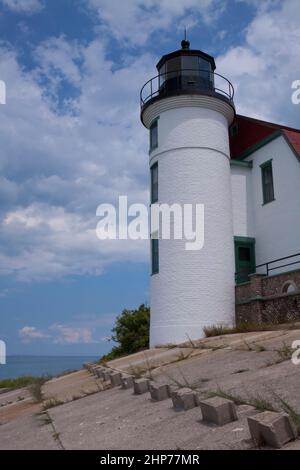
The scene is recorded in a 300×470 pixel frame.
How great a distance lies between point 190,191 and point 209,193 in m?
0.85

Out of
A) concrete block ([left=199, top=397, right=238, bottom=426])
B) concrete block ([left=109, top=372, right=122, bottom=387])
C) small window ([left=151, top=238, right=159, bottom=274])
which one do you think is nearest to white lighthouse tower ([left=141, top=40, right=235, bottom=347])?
small window ([left=151, top=238, right=159, bottom=274])

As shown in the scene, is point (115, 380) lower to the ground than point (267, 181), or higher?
lower

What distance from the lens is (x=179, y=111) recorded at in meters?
21.0

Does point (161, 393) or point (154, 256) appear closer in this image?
point (161, 393)

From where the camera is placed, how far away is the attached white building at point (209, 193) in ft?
63.0

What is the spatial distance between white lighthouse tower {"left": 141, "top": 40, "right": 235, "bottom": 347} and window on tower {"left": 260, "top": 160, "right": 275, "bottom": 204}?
1.70 m

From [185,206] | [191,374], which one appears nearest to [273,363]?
[191,374]

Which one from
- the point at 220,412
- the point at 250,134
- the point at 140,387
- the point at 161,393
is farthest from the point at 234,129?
the point at 220,412

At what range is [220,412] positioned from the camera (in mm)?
3979

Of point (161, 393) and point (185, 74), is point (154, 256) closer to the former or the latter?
point (185, 74)

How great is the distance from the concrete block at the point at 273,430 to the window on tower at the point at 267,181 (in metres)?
18.3

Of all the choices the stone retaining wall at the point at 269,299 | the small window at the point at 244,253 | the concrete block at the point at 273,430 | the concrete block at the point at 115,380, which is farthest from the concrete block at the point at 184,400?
the small window at the point at 244,253

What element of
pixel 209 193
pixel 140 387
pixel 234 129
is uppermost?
pixel 234 129
